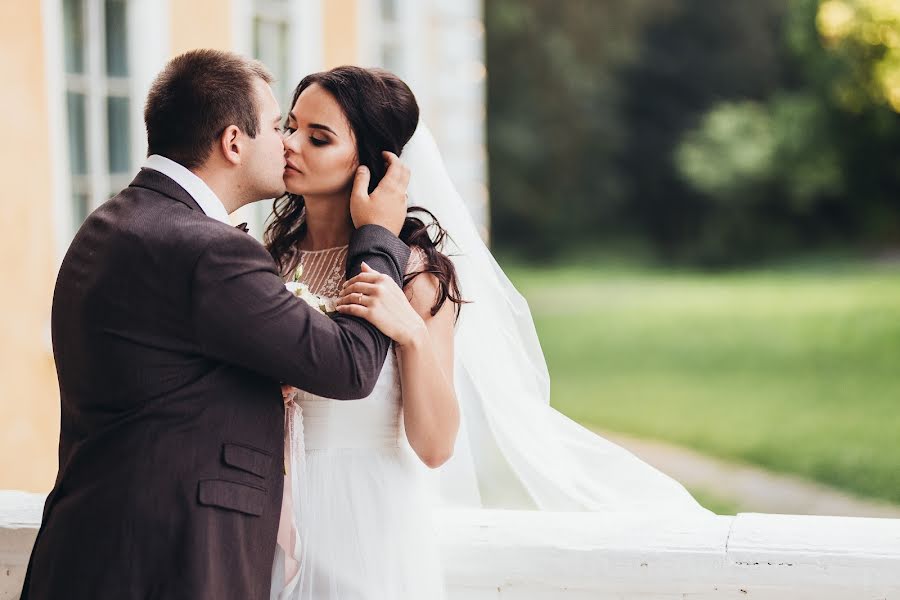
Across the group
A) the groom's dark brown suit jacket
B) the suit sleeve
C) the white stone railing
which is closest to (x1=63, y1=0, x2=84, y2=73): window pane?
the white stone railing

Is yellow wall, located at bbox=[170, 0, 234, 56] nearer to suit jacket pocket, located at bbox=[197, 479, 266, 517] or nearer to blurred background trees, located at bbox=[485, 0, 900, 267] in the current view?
suit jacket pocket, located at bbox=[197, 479, 266, 517]

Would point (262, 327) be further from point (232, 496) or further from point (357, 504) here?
point (357, 504)

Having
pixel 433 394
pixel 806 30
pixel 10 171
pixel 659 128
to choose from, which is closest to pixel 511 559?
pixel 433 394

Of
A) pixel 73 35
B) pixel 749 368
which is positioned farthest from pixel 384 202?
pixel 749 368

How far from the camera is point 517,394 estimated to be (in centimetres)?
270

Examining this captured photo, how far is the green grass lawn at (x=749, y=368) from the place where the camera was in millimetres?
10562

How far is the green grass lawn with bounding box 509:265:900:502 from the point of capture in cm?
1056

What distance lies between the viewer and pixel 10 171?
15.9 ft

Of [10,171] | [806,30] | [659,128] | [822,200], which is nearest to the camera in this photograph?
[10,171]

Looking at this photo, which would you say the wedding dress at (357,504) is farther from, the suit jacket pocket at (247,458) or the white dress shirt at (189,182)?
the white dress shirt at (189,182)

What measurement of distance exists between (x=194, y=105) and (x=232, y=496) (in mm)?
673

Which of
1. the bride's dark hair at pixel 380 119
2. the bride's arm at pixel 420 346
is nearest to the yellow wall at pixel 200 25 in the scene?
the bride's dark hair at pixel 380 119

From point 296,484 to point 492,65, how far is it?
29.8 metres

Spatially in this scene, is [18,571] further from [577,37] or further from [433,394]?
[577,37]
